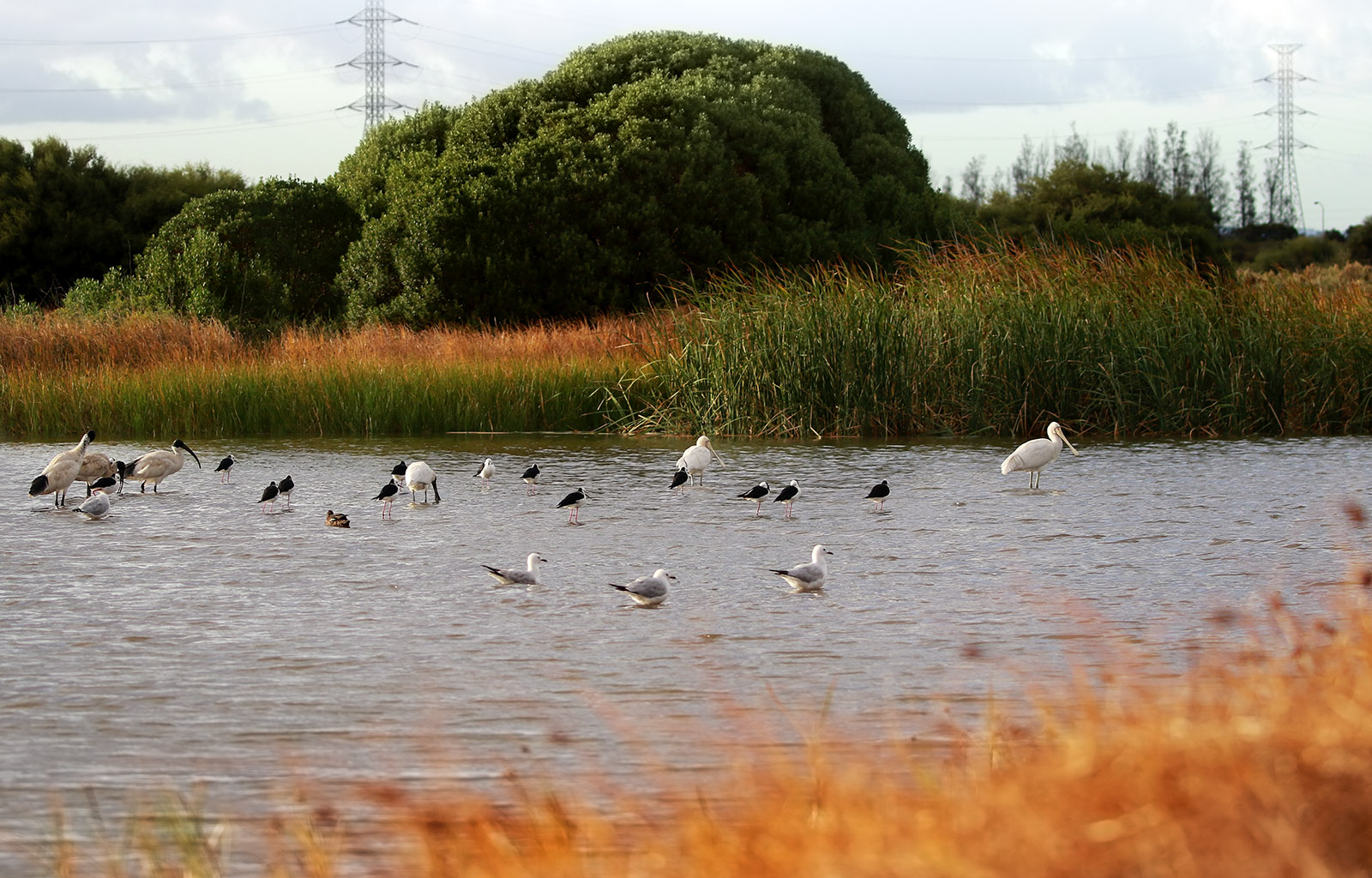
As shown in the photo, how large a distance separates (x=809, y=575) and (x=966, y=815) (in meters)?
4.47

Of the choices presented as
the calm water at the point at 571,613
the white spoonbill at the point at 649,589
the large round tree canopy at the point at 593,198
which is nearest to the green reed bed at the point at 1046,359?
the calm water at the point at 571,613

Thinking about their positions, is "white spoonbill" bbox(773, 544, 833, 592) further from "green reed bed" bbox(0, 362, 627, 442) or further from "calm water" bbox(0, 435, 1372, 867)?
"green reed bed" bbox(0, 362, 627, 442)

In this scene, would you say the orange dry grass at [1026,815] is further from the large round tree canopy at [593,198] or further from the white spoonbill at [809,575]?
the large round tree canopy at [593,198]

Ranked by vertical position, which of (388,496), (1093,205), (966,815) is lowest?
(388,496)

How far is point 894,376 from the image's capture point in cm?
1753

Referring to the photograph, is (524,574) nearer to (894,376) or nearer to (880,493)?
(880,493)

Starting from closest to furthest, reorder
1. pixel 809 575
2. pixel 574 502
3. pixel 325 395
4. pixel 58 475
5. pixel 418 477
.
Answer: pixel 809 575 → pixel 574 502 → pixel 418 477 → pixel 58 475 → pixel 325 395

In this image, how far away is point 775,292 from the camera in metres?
18.7

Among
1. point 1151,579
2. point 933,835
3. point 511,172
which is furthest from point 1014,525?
point 511,172

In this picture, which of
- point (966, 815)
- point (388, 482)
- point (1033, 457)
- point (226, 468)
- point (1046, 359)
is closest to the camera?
point (966, 815)

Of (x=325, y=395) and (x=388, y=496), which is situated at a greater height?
(x=325, y=395)

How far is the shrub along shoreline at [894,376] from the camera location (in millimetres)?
17438

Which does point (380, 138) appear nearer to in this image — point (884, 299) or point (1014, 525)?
point (884, 299)

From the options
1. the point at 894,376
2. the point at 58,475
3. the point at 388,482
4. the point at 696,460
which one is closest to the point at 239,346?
the point at 894,376
